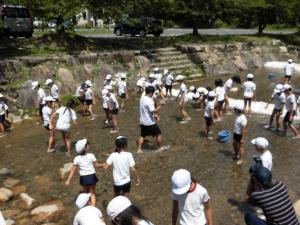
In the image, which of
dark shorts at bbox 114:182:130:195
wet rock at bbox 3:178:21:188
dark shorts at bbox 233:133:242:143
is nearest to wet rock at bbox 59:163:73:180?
wet rock at bbox 3:178:21:188

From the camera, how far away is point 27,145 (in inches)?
555

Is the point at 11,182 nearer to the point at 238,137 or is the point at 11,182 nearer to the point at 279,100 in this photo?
the point at 238,137

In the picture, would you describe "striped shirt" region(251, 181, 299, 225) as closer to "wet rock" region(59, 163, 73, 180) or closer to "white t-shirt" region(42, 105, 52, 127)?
"wet rock" region(59, 163, 73, 180)

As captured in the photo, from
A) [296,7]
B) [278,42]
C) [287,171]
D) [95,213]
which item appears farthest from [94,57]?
[296,7]

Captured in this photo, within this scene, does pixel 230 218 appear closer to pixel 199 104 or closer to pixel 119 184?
pixel 119 184

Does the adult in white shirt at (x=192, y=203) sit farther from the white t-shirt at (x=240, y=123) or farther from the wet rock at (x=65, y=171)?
the wet rock at (x=65, y=171)

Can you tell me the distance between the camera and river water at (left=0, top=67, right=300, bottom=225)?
371 inches

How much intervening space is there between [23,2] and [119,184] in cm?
1808

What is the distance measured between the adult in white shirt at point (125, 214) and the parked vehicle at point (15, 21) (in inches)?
933

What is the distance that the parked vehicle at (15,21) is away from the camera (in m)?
25.6

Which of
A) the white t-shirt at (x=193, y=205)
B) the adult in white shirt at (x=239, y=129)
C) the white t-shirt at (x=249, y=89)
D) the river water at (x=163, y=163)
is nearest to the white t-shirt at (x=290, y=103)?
the river water at (x=163, y=163)

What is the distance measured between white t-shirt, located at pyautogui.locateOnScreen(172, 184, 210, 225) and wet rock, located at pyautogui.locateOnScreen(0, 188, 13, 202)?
5771mm

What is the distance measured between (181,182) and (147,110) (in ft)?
20.1

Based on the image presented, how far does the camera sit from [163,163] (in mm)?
11766
